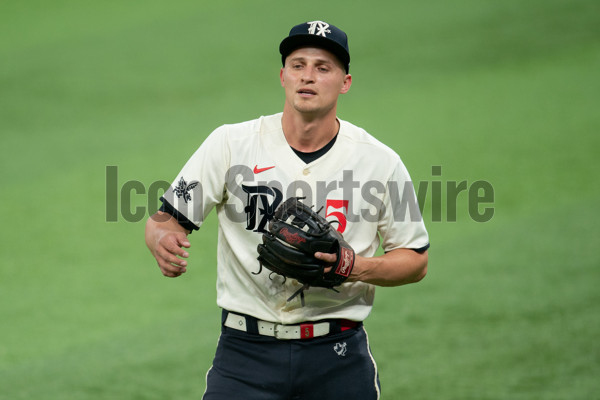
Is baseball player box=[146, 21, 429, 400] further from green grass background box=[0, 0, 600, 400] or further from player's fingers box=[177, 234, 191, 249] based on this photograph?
green grass background box=[0, 0, 600, 400]

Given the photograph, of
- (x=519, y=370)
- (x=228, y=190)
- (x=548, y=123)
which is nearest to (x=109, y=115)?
(x=548, y=123)

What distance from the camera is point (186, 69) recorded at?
40.9ft

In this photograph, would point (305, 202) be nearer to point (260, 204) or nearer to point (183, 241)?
point (260, 204)

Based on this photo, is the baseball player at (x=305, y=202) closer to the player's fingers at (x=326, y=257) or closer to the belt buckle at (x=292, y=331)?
the belt buckle at (x=292, y=331)

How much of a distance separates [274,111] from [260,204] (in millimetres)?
7133

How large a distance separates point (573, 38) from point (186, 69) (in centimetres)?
632

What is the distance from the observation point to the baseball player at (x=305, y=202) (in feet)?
11.9

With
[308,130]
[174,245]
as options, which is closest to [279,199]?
[308,130]

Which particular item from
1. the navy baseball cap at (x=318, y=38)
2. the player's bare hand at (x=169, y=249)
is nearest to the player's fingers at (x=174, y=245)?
the player's bare hand at (x=169, y=249)

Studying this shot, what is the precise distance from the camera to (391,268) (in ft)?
11.9

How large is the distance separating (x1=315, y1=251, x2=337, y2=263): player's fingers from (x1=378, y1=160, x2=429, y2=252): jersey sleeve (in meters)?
0.44

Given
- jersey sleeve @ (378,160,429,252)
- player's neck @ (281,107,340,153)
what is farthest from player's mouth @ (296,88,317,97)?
jersey sleeve @ (378,160,429,252)

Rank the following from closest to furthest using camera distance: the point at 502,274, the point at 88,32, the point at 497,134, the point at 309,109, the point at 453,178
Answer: the point at 309,109
the point at 502,274
the point at 453,178
the point at 497,134
the point at 88,32

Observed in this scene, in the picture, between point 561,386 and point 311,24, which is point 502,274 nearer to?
point 561,386
